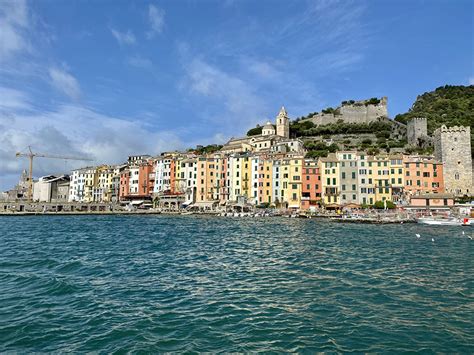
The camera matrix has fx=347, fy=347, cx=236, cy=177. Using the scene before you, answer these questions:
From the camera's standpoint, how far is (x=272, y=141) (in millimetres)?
91250

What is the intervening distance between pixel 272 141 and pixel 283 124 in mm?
11257

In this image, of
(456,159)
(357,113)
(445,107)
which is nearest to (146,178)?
(357,113)

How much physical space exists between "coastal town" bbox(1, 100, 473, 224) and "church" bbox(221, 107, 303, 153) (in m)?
0.28

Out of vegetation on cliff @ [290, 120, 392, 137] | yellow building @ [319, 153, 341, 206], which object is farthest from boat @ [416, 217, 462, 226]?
vegetation on cliff @ [290, 120, 392, 137]

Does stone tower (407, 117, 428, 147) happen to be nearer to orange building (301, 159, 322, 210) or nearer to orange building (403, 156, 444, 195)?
orange building (403, 156, 444, 195)

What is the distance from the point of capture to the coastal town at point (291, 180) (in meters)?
60.2

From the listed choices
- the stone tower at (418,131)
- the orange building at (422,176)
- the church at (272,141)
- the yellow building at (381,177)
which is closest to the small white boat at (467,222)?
the orange building at (422,176)

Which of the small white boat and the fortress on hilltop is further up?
the fortress on hilltop

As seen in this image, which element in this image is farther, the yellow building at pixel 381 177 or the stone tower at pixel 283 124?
the stone tower at pixel 283 124

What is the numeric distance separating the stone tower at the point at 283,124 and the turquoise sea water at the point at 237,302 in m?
81.8

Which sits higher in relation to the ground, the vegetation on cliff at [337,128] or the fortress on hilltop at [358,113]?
the fortress on hilltop at [358,113]

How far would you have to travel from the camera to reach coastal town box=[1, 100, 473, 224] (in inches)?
2368

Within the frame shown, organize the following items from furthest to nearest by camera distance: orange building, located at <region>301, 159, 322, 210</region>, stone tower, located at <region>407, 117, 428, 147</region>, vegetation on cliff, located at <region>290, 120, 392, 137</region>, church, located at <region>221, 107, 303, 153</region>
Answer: vegetation on cliff, located at <region>290, 120, 392, 137</region> → church, located at <region>221, 107, 303, 153</region> → stone tower, located at <region>407, 117, 428, 147</region> → orange building, located at <region>301, 159, 322, 210</region>

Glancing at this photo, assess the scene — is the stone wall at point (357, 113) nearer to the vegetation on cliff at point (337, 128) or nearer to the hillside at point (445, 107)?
the vegetation on cliff at point (337, 128)
